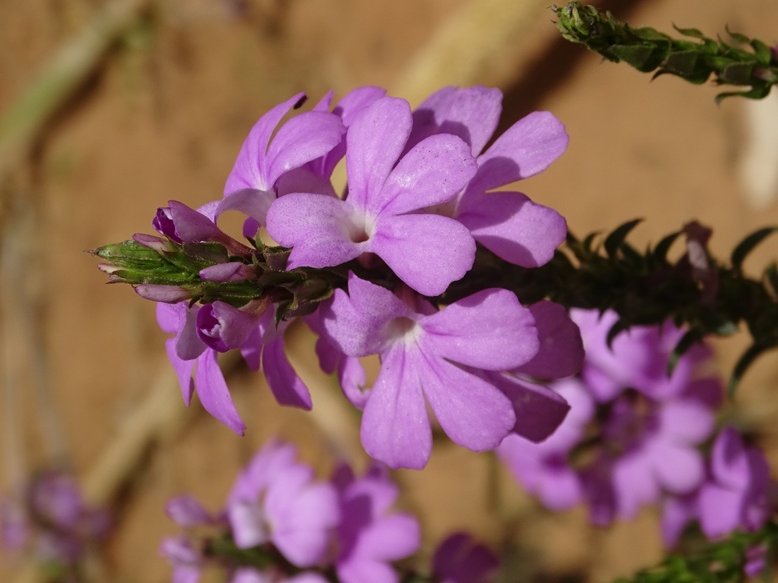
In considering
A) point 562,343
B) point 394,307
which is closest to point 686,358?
point 562,343

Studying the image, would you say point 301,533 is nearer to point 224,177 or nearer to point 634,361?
point 634,361

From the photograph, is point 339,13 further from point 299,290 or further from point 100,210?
point 299,290

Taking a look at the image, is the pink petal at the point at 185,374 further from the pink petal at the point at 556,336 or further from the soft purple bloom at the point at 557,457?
the soft purple bloom at the point at 557,457

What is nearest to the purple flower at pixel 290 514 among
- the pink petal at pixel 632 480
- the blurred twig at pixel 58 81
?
the pink petal at pixel 632 480

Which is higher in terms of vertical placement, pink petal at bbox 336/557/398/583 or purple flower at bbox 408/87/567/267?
purple flower at bbox 408/87/567/267

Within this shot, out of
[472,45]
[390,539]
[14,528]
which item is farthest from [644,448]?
[14,528]

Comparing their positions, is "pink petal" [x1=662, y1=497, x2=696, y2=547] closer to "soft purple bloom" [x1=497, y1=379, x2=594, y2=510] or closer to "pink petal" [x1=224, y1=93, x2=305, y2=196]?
"soft purple bloom" [x1=497, y1=379, x2=594, y2=510]

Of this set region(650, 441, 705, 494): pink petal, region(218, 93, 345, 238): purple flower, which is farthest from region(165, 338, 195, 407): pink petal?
region(650, 441, 705, 494): pink petal

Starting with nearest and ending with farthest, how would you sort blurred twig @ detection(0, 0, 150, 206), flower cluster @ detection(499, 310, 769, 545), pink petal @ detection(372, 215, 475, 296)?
pink petal @ detection(372, 215, 475, 296)
flower cluster @ detection(499, 310, 769, 545)
blurred twig @ detection(0, 0, 150, 206)
